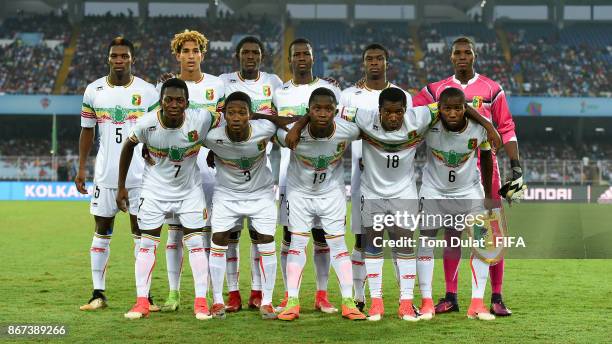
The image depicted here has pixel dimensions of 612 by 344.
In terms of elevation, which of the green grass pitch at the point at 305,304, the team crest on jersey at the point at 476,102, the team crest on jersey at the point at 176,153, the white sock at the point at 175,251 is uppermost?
the team crest on jersey at the point at 476,102

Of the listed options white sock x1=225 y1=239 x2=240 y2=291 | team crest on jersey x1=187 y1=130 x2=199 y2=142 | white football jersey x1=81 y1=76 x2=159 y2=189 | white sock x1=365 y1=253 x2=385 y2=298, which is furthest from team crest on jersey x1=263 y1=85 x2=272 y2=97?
white sock x1=365 y1=253 x2=385 y2=298

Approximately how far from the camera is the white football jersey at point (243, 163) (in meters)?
6.77

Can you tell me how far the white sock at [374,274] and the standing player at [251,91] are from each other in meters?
1.16

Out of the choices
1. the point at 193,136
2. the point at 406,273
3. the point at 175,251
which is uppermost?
the point at 193,136

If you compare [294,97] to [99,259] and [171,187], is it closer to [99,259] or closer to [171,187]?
[171,187]

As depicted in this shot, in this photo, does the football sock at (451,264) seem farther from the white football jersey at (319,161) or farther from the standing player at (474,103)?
the white football jersey at (319,161)

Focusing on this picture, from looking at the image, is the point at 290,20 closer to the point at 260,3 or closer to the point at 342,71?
the point at 260,3

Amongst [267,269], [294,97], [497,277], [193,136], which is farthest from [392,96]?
[497,277]

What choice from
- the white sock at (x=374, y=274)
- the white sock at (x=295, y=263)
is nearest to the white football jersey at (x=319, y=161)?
the white sock at (x=295, y=263)

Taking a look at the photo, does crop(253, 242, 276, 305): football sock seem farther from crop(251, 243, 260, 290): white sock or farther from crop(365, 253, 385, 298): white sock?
crop(365, 253, 385, 298): white sock

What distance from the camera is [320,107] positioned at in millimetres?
6523

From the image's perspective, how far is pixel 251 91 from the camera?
764 centimetres

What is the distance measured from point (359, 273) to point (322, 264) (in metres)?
0.34

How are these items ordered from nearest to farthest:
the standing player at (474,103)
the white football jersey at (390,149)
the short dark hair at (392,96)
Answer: the short dark hair at (392,96) → the white football jersey at (390,149) → the standing player at (474,103)
